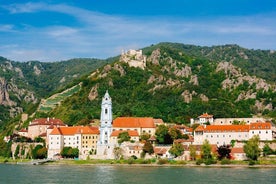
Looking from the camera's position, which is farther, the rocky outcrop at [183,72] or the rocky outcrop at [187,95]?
the rocky outcrop at [183,72]

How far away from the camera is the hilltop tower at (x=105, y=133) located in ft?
301

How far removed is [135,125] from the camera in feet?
324

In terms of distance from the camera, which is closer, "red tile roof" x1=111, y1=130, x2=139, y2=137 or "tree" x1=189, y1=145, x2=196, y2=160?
"tree" x1=189, y1=145, x2=196, y2=160

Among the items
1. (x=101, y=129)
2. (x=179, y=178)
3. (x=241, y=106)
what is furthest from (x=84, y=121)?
(x=179, y=178)

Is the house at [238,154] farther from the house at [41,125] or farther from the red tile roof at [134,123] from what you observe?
the house at [41,125]

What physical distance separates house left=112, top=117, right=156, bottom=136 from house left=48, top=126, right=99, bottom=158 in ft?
14.6

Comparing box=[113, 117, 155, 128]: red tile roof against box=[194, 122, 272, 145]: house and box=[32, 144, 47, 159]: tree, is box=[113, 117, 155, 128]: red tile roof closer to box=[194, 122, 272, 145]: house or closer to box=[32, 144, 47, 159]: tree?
box=[194, 122, 272, 145]: house

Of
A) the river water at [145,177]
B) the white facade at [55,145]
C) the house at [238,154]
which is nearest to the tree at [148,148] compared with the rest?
the house at [238,154]

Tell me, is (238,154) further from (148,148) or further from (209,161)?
(148,148)

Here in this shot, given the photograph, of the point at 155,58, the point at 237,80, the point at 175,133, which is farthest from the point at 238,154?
the point at 155,58

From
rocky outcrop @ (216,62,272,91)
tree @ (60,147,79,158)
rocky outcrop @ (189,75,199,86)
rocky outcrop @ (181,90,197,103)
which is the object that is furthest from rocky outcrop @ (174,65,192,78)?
tree @ (60,147,79,158)

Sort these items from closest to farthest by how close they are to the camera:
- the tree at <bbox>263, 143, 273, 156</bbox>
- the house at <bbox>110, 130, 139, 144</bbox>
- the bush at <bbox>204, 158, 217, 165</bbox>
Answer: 1. the bush at <bbox>204, 158, 217, 165</bbox>
2. the tree at <bbox>263, 143, 273, 156</bbox>
3. the house at <bbox>110, 130, 139, 144</bbox>

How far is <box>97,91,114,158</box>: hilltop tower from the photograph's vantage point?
9170 cm

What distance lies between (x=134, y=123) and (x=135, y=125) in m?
0.50
